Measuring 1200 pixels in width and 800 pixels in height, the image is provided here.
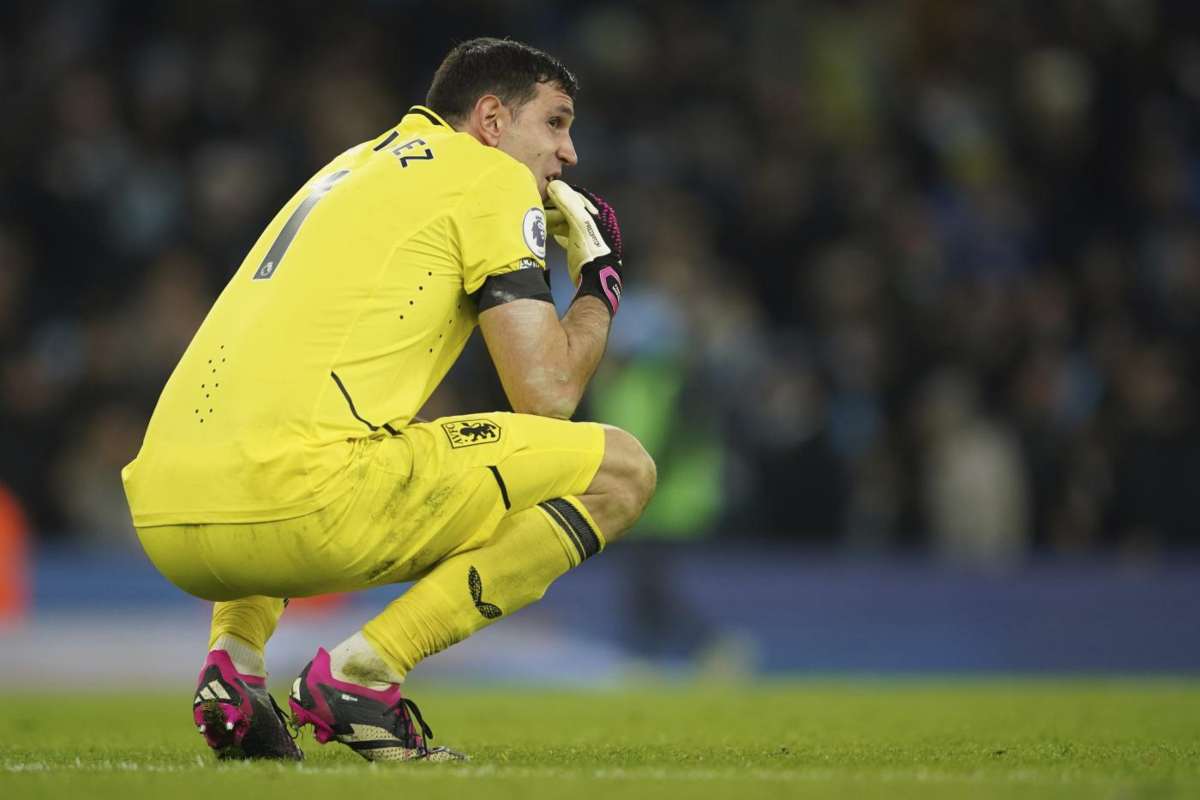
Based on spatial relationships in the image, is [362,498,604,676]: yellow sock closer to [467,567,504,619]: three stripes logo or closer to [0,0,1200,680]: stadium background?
[467,567,504,619]: three stripes logo

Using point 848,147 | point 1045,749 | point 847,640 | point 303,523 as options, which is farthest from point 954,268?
point 303,523

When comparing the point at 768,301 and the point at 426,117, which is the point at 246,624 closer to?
the point at 426,117

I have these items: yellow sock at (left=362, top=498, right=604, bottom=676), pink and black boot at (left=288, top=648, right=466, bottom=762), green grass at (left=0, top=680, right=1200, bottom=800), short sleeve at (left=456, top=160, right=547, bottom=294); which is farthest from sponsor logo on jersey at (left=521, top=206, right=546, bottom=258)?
green grass at (left=0, top=680, right=1200, bottom=800)

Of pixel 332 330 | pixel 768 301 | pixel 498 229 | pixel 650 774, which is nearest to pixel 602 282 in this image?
pixel 498 229

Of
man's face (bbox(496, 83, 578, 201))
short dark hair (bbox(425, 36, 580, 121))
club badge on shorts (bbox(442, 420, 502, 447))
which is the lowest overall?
club badge on shorts (bbox(442, 420, 502, 447))

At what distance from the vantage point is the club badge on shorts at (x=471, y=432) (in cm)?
473

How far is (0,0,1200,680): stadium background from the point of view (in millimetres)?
11281

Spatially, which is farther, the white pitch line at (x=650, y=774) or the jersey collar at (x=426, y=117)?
the jersey collar at (x=426, y=117)

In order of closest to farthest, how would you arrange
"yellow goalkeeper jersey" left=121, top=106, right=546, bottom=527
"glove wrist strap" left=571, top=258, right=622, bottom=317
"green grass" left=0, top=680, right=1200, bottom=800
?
"green grass" left=0, top=680, right=1200, bottom=800 → "yellow goalkeeper jersey" left=121, top=106, right=546, bottom=527 → "glove wrist strap" left=571, top=258, right=622, bottom=317

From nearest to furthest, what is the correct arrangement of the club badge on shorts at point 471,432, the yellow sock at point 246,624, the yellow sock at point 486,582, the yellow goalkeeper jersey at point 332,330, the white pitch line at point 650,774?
the white pitch line at point 650,774
the yellow goalkeeper jersey at point 332,330
the yellow sock at point 486,582
the club badge on shorts at point 471,432
the yellow sock at point 246,624

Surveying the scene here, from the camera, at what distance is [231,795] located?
12.7ft


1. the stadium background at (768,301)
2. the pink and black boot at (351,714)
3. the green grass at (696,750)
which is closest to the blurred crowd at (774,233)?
the stadium background at (768,301)

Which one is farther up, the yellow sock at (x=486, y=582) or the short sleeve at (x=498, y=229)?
the short sleeve at (x=498, y=229)

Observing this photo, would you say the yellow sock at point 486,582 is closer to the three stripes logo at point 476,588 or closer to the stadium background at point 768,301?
the three stripes logo at point 476,588
